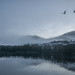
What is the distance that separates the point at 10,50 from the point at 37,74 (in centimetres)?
3276

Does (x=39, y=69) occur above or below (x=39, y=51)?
below

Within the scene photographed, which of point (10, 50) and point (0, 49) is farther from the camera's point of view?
point (0, 49)

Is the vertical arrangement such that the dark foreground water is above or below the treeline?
below

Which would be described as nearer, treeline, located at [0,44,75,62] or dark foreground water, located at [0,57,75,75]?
dark foreground water, located at [0,57,75,75]

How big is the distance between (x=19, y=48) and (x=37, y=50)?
5.47 metres

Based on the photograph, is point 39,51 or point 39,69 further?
point 39,51

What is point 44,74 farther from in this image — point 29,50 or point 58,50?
point 29,50

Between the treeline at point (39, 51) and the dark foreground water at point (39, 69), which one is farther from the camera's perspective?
the treeline at point (39, 51)

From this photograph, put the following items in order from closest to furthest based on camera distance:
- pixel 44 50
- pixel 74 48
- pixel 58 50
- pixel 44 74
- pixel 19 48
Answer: pixel 44 74
pixel 74 48
pixel 58 50
pixel 44 50
pixel 19 48

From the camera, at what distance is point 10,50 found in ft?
142

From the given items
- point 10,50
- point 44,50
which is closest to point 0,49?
point 10,50

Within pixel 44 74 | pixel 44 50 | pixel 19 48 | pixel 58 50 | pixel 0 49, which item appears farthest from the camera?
pixel 0 49

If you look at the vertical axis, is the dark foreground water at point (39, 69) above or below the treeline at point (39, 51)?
below

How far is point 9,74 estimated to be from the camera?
11.6 meters
